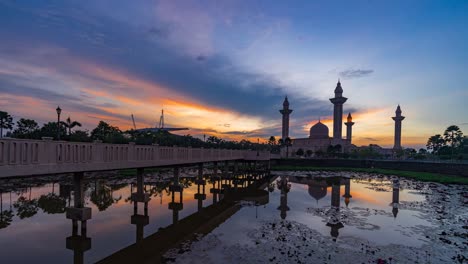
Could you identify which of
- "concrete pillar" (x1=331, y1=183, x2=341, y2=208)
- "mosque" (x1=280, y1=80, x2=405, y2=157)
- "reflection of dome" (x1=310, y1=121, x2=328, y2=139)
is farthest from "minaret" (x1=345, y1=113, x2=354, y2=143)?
"concrete pillar" (x1=331, y1=183, x2=341, y2=208)

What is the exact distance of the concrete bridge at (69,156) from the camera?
1178 cm

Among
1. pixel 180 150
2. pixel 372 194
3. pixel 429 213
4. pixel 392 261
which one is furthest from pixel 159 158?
pixel 372 194

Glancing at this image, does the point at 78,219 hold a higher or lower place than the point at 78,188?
lower

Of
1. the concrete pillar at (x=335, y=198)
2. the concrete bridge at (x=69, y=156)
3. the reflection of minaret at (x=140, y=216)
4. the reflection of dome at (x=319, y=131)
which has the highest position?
the reflection of dome at (x=319, y=131)

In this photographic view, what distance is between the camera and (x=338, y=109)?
130 m

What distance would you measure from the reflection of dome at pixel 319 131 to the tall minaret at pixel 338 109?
858 centimetres

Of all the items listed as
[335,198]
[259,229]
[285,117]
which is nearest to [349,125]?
[285,117]

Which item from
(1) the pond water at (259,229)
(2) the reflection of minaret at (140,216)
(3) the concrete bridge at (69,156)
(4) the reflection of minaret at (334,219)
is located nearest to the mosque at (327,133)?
A: (4) the reflection of minaret at (334,219)

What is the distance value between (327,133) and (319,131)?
426 cm

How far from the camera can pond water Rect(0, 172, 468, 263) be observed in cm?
1438

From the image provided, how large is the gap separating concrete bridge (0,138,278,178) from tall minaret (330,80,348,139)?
4640 inches

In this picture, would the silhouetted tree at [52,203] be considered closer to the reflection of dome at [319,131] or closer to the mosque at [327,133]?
the mosque at [327,133]

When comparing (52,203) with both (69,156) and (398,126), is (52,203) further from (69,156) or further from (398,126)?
(398,126)

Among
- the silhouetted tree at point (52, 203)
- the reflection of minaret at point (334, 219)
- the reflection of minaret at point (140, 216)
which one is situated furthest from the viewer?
the silhouetted tree at point (52, 203)
